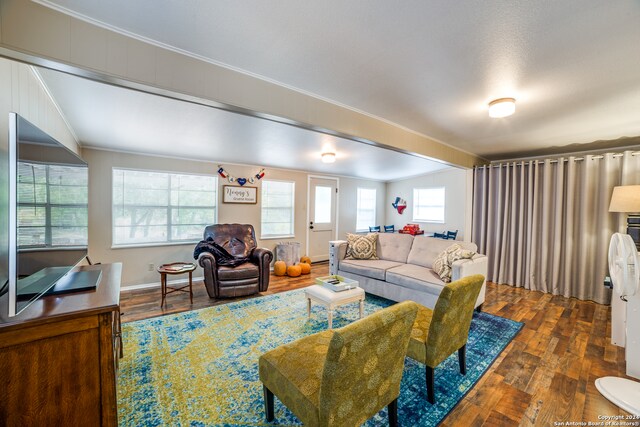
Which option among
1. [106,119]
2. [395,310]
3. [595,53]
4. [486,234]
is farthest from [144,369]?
[486,234]

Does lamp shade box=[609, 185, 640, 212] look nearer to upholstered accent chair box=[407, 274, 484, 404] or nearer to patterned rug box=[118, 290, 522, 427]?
patterned rug box=[118, 290, 522, 427]

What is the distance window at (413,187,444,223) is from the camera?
655cm

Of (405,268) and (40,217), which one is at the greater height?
(40,217)

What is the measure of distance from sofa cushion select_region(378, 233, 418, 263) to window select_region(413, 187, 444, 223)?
9.02 ft

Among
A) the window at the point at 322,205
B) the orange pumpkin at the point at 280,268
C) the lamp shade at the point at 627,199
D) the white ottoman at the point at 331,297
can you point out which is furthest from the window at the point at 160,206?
the lamp shade at the point at 627,199

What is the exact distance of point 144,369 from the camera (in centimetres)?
212

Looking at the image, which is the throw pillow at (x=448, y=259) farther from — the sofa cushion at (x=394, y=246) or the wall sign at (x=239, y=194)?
the wall sign at (x=239, y=194)

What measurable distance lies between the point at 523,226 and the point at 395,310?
14.4 ft

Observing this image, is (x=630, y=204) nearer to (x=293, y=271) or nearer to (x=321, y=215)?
(x=293, y=271)

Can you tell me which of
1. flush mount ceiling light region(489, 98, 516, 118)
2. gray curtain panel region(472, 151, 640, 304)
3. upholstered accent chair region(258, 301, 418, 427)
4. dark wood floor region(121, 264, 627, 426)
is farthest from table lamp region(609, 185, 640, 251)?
upholstered accent chair region(258, 301, 418, 427)

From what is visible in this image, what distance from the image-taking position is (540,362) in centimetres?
232

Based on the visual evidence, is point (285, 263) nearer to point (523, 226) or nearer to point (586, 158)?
point (523, 226)

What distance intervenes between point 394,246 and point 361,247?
534 mm

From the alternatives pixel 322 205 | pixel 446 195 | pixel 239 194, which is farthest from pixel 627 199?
pixel 239 194
